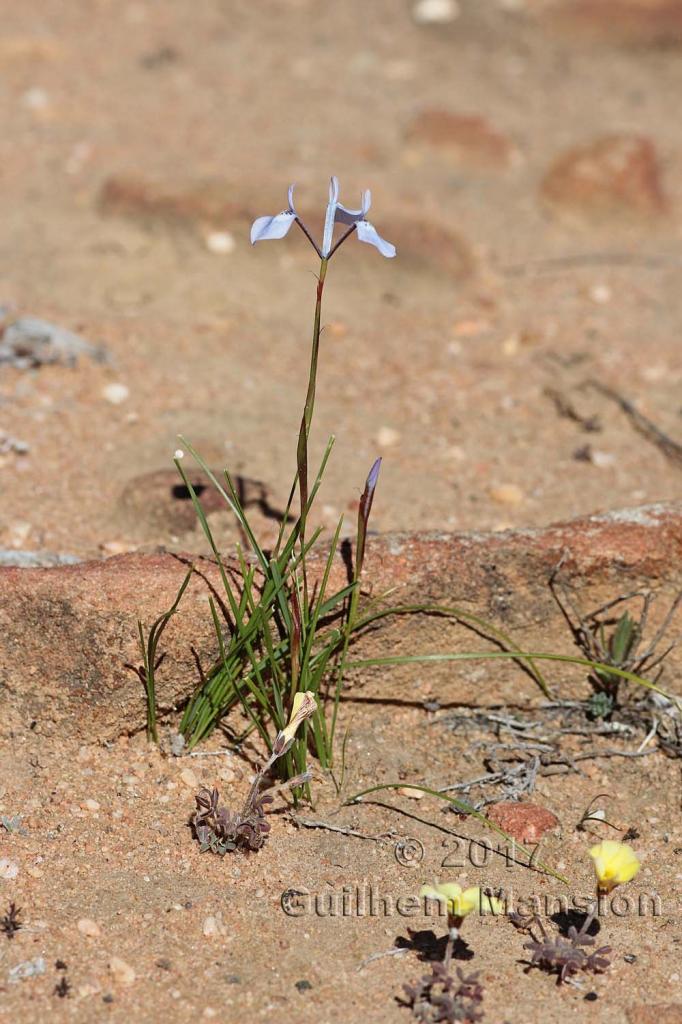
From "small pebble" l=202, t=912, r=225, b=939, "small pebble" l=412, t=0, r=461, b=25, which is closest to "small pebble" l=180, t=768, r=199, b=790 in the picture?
"small pebble" l=202, t=912, r=225, b=939

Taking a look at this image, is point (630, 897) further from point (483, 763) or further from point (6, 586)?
point (6, 586)

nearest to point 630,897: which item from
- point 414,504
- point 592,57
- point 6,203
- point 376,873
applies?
point 376,873

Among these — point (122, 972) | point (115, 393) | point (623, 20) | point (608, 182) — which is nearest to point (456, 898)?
point (122, 972)

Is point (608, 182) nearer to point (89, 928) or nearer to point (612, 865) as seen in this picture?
point (612, 865)

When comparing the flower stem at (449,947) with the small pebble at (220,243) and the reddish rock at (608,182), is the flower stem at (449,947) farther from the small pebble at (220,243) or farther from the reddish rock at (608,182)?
the reddish rock at (608,182)

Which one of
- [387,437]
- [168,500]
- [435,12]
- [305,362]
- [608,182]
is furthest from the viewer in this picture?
[435,12]

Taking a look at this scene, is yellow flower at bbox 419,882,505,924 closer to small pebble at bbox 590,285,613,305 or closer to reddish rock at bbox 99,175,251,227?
small pebble at bbox 590,285,613,305
